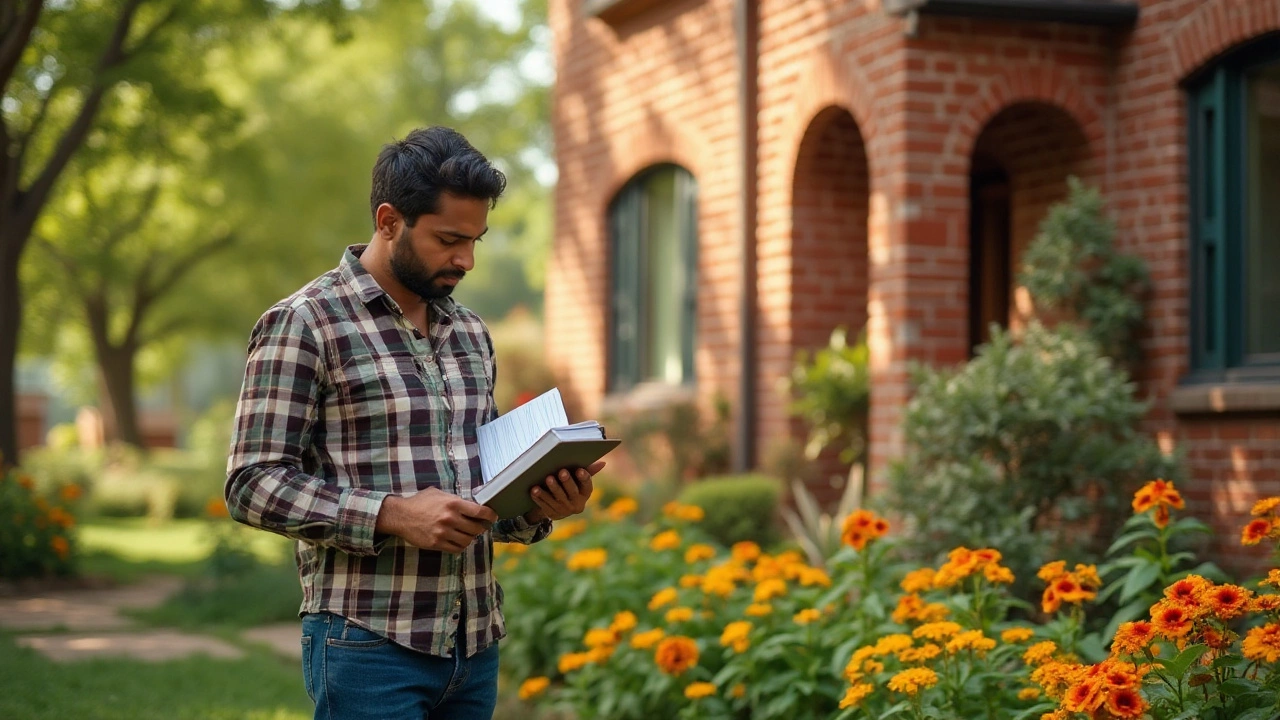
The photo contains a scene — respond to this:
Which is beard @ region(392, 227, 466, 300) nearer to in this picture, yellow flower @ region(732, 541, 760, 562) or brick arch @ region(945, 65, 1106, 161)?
yellow flower @ region(732, 541, 760, 562)

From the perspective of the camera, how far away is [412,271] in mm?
2936

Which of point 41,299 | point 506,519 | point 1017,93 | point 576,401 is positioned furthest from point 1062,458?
point 41,299

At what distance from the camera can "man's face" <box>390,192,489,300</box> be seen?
289cm

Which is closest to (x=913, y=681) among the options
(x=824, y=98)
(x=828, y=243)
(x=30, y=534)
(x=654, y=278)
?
(x=824, y=98)

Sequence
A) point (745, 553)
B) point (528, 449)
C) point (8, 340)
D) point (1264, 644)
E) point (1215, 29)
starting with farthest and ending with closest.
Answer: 1. point (8, 340)
2. point (1215, 29)
3. point (745, 553)
4. point (1264, 644)
5. point (528, 449)

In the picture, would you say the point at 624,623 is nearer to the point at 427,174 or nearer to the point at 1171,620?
the point at 1171,620

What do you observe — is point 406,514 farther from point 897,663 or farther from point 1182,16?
point 1182,16

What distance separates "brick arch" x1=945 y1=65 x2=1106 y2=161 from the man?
18.1 feet

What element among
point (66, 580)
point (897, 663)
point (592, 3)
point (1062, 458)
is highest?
point (592, 3)

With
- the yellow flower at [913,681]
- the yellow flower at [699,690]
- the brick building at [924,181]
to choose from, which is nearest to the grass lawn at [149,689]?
the yellow flower at [699,690]

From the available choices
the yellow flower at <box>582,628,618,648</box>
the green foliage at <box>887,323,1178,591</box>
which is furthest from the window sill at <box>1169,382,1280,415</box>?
the yellow flower at <box>582,628,618,648</box>

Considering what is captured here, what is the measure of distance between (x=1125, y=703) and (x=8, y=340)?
1080cm

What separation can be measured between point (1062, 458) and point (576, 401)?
5963mm

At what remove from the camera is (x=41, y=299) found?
891 inches
